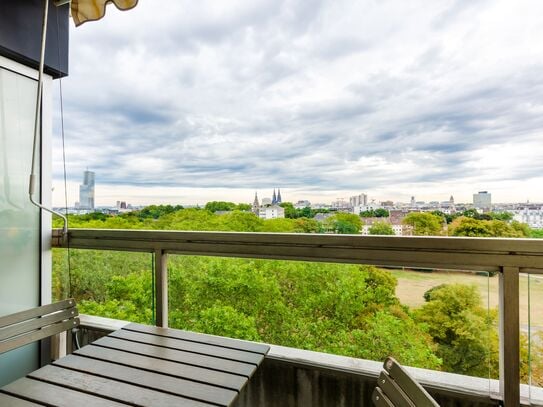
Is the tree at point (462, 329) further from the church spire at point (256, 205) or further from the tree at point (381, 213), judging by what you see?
the church spire at point (256, 205)

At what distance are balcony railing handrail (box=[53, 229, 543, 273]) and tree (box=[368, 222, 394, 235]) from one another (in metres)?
0.10

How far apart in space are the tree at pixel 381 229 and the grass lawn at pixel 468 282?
23 cm

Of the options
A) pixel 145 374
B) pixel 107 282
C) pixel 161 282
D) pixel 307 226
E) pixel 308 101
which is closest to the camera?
pixel 145 374

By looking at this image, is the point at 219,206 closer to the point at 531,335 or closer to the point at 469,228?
the point at 469,228

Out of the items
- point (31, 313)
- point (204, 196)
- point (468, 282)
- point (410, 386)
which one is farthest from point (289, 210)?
point (31, 313)

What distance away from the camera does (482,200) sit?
1.96 metres

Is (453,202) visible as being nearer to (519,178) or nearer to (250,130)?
(519,178)

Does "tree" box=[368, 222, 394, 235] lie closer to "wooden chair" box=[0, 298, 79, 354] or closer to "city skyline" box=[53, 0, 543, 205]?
"city skyline" box=[53, 0, 543, 205]

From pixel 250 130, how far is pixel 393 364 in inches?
103

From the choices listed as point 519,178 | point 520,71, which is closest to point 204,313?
point 519,178

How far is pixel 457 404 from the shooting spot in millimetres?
1571

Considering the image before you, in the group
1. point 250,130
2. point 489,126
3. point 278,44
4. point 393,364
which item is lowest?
point 393,364

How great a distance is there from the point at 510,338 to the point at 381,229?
31.6 inches

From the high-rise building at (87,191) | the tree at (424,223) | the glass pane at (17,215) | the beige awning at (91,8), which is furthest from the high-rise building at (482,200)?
the glass pane at (17,215)
